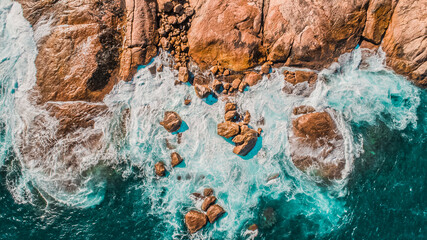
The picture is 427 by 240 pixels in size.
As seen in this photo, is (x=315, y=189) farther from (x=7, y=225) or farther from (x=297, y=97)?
(x=7, y=225)

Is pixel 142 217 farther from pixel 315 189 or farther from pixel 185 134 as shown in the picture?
pixel 315 189

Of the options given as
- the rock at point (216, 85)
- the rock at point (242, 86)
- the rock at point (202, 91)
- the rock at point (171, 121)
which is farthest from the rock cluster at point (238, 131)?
the rock at point (171, 121)

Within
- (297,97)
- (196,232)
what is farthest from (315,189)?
(196,232)

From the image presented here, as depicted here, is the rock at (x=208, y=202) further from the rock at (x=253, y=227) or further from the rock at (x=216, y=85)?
the rock at (x=216, y=85)

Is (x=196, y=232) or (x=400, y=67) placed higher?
(x=400, y=67)

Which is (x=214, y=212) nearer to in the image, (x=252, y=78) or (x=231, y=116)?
(x=231, y=116)

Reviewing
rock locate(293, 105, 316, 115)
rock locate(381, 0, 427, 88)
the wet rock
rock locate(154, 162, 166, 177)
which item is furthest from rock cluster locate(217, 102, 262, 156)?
rock locate(381, 0, 427, 88)

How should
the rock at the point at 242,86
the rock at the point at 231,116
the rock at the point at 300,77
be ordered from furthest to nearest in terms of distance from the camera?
1. the rock at the point at 300,77
2. the rock at the point at 242,86
3. the rock at the point at 231,116

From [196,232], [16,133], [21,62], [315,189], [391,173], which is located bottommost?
[196,232]
